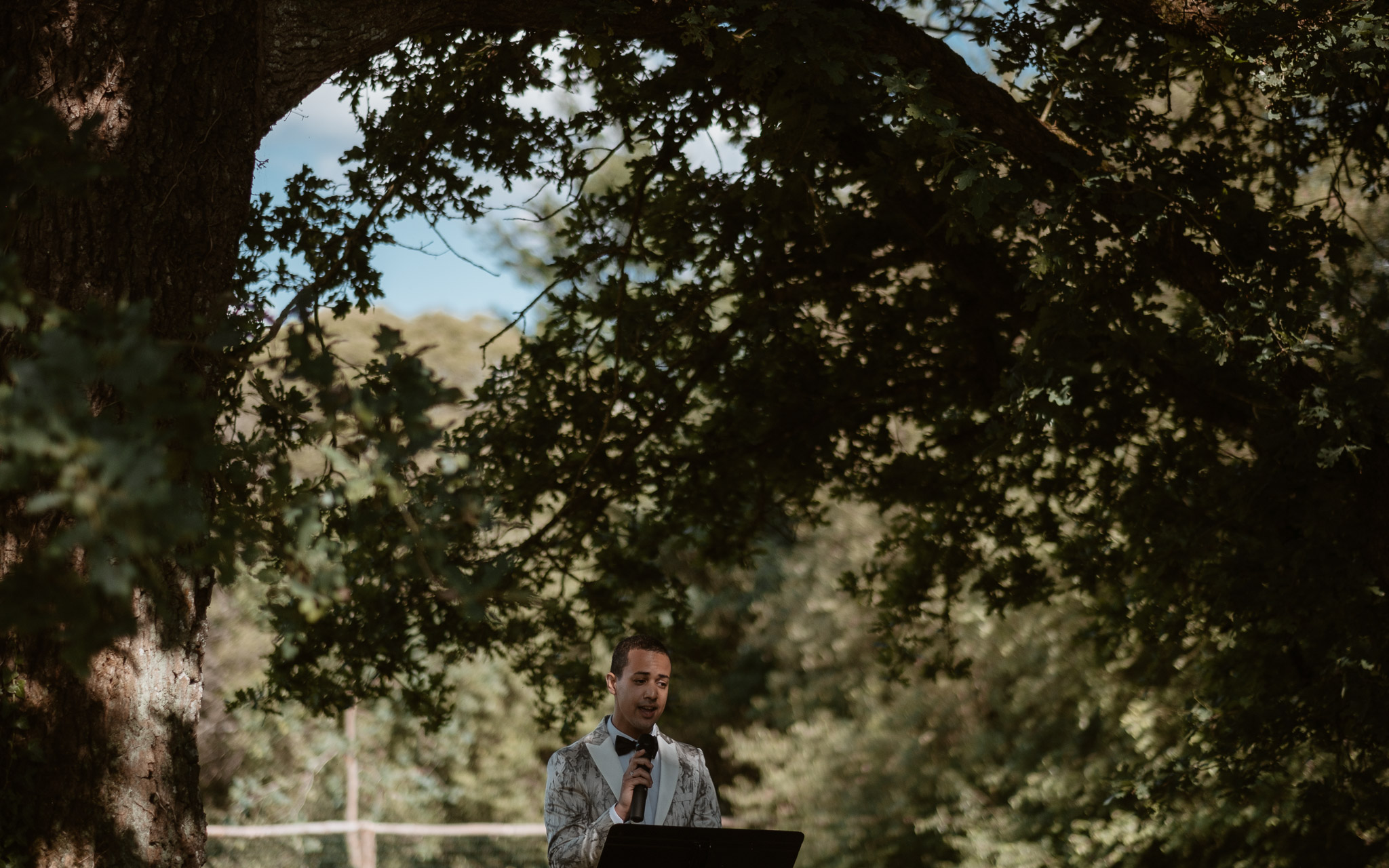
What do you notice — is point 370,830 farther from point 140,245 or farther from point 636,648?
point 140,245

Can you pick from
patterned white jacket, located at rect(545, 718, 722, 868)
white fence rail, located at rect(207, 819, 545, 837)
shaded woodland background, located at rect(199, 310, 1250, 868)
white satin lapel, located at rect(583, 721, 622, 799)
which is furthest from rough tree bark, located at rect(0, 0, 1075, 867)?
white fence rail, located at rect(207, 819, 545, 837)

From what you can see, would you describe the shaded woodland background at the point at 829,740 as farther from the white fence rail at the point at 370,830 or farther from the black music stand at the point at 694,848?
the black music stand at the point at 694,848

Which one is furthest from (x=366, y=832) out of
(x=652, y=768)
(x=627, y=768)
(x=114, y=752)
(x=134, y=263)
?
(x=134, y=263)

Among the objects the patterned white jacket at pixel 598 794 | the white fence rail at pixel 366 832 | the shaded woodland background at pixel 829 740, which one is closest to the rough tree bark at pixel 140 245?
the patterned white jacket at pixel 598 794

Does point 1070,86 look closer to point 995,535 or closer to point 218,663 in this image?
point 995,535

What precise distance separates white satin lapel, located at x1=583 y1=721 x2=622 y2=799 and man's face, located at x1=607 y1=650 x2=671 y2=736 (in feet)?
0.27

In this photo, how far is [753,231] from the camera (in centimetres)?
612

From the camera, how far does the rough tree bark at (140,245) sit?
3.43 m

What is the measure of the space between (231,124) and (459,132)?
6.40 feet

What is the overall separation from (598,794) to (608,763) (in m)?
0.09

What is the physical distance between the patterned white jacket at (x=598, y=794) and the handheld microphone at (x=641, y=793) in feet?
0.17

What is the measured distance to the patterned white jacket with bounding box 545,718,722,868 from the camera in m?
3.48

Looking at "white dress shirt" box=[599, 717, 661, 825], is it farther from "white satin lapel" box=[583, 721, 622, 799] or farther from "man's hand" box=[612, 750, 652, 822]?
"man's hand" box=[612, 750, 652, 822]

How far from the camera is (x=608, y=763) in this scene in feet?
12.2
